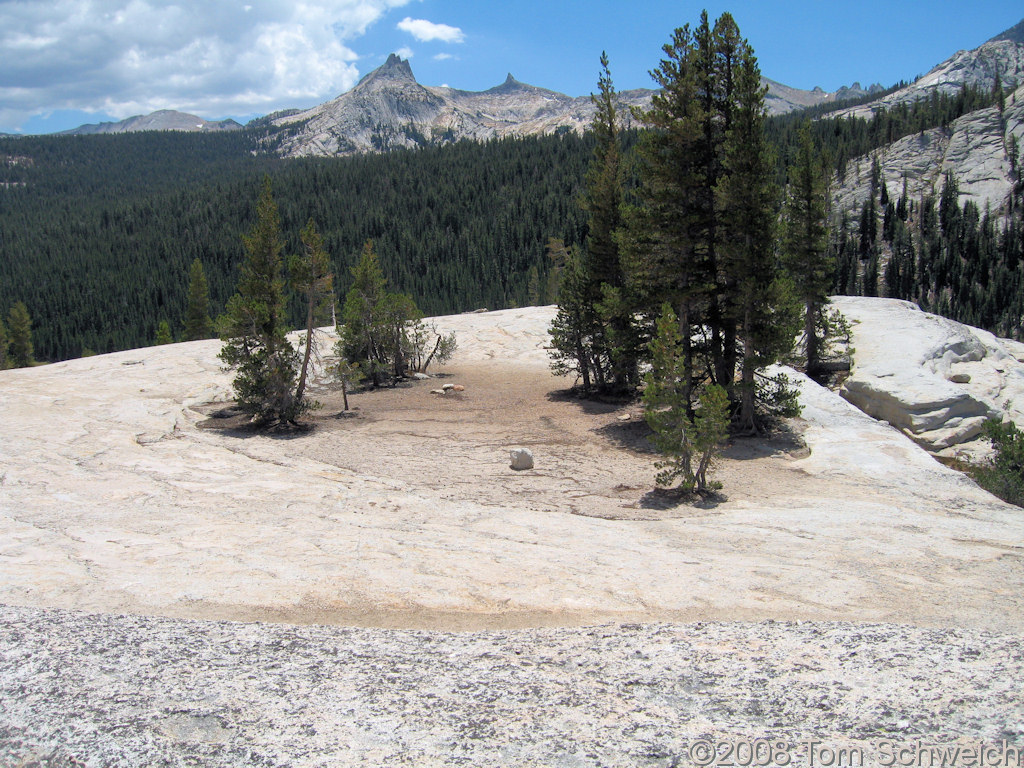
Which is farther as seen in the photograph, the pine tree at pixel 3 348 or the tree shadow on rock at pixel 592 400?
the pine tree at pixel 3 348

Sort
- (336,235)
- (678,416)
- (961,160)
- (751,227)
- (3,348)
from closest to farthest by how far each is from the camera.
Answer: (678,416)
(751,227)
(3,348)
(961,160)
(336,235)

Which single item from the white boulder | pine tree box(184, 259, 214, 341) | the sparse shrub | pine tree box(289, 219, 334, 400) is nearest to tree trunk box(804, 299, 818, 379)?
the white boulder

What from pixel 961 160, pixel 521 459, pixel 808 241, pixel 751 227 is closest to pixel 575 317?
pixel 751 227

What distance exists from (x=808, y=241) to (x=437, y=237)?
10992 centimetres

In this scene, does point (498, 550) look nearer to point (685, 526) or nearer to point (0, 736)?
point (685, 526)

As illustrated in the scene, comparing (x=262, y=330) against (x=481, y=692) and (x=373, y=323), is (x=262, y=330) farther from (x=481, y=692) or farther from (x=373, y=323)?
(x=481, y=692)

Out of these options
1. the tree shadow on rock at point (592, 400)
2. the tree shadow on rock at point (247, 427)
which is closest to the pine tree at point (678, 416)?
the tree shadow on rock at point (592, 400)

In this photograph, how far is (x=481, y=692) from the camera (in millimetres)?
4844

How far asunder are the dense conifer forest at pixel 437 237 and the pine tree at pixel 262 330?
2704 inches

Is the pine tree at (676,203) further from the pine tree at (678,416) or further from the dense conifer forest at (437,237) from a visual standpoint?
the dense conifer forest at (437,237)

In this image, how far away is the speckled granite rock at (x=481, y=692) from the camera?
4074 mm

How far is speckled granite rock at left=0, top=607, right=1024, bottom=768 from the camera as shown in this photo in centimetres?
407

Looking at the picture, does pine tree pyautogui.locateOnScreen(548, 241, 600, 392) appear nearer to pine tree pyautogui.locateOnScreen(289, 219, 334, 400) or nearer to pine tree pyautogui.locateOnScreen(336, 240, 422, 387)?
pine tree pyautogui.locateOnScreen(336, 240, 422, 387)

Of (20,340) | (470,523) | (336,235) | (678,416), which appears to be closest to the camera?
(470,523)
